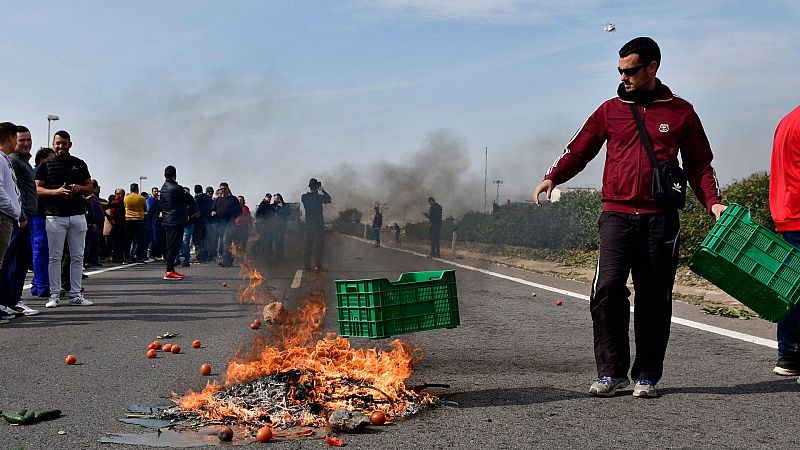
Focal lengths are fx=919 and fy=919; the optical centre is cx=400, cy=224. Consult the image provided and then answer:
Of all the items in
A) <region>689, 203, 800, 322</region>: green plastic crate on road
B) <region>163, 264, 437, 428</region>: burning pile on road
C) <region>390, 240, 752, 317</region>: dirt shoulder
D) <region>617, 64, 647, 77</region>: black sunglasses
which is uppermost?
<region>617, 64, 647, 77</region>: black sunglasses

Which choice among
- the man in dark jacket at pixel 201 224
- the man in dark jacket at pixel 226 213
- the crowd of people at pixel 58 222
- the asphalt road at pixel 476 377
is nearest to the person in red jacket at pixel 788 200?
the asphalt road at pixel 476 377

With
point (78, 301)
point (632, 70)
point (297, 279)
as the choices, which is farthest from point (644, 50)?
point (78, 301)

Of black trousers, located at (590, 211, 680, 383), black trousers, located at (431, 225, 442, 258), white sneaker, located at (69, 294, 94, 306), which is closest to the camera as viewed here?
black trousers, located at (590, 211, 680, 383)

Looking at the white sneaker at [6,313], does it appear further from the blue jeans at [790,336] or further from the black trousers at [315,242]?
the blue jeans at [790,336]

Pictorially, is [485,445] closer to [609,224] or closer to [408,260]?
[609,224]

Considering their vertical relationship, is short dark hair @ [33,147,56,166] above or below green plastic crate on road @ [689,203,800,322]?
above

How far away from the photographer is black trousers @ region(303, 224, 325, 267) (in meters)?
12.8

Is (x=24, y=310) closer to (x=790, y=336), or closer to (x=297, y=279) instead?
(x=297, y=279)

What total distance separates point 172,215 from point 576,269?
9.36 metres

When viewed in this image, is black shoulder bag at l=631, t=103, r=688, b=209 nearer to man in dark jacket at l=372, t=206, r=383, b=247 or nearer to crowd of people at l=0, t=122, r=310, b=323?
crowd of people at l=0, t=122, r=310, b=323

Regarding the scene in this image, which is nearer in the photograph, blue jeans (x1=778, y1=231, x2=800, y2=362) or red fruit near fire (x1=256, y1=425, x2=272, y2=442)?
red fruit near fire (x1=256, y1=425, x2=272, y2=442)

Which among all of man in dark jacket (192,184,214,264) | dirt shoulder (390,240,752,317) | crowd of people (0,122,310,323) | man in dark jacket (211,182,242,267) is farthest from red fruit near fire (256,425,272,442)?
man in dark jacket (192,184,214,264)

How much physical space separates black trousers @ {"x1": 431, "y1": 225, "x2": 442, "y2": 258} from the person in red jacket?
36.3 feet

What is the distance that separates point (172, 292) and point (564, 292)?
6.07 meters
